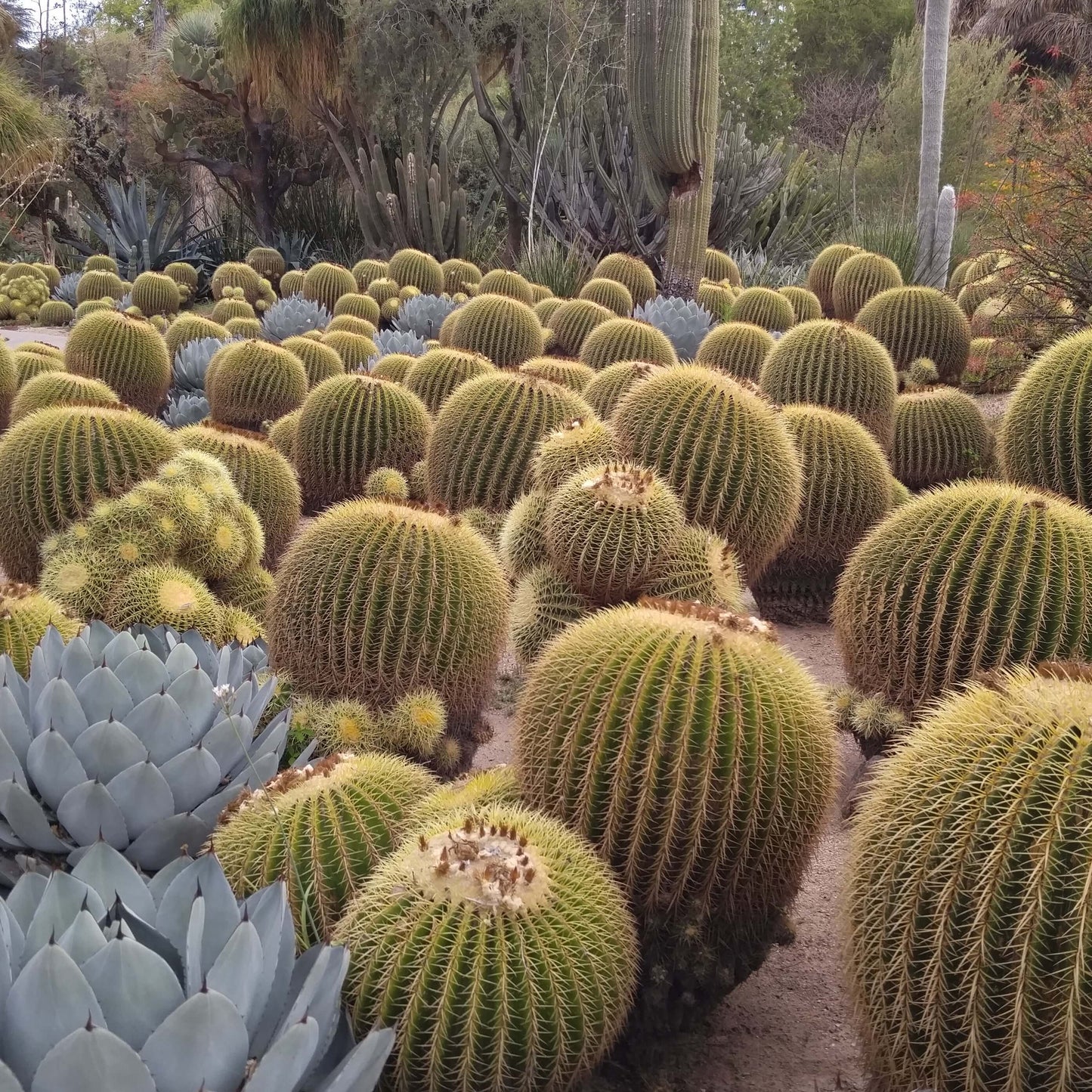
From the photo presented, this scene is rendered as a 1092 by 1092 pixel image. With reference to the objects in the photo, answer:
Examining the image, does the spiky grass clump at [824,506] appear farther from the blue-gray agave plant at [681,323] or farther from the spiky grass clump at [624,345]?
the blue-gray agave plant at [681,323]

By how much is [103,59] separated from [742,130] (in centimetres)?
2479

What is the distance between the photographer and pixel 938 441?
17.6ft

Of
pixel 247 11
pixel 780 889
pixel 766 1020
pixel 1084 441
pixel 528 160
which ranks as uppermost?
pixel 247 11

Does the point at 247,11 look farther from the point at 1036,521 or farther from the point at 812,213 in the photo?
the point at 1036,521

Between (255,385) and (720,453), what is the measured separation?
129 inches

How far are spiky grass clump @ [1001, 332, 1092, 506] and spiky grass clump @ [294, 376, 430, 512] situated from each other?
253 cm

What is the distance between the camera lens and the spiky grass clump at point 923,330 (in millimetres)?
6930

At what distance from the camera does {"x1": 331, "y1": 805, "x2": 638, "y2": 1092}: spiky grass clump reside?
5.63 ft

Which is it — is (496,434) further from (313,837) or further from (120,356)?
(120,356)

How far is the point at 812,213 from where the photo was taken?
13844 millimetres

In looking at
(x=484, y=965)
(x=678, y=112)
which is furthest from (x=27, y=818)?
(x=678, y=112)

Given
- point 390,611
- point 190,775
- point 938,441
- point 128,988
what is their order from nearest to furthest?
point 128,988
point 190,775
point 390,611
point 938,441

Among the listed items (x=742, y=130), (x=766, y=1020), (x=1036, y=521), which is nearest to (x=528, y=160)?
(x=742, y=130)

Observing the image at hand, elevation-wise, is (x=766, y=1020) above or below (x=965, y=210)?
below
